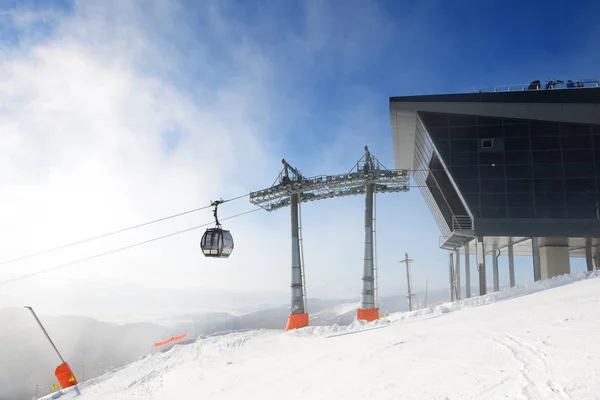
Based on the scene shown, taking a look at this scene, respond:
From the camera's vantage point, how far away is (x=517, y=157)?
30.3 m

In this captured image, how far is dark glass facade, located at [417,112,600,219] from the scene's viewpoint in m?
29.3

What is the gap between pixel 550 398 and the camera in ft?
20.4

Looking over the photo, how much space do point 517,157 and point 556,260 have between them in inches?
413

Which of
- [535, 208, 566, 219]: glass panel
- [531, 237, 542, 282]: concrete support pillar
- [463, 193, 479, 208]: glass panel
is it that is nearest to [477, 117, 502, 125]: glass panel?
[463, 193, 479, 208]: glass panel

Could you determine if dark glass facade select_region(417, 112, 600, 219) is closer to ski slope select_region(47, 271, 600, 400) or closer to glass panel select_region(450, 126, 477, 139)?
glass panel select_region(450, 126, 477, 139)

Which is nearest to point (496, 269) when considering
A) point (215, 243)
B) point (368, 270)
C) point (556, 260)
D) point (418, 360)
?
point (556, 260)

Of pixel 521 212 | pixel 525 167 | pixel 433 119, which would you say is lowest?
pixel 521 212

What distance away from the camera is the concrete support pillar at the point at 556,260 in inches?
1352

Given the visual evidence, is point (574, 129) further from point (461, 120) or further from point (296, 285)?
point (296, 285)

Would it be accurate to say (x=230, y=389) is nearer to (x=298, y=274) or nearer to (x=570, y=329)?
(x=570, y=329)

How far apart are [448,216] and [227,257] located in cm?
2691

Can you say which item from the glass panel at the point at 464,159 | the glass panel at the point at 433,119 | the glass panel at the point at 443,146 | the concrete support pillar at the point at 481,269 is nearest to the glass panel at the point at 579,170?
the glass panel at the point at 464,159

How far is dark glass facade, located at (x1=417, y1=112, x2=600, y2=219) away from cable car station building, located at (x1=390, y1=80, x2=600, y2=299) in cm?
6

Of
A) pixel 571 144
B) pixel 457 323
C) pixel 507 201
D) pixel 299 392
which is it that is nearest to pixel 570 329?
pixel 457 323
